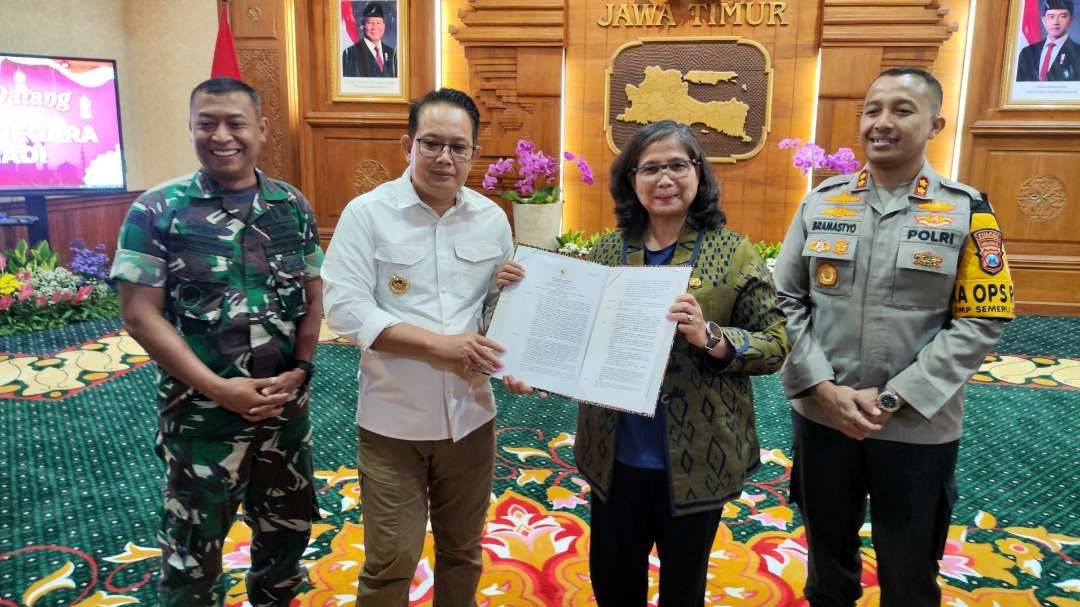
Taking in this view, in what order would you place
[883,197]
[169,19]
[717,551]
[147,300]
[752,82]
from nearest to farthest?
[147,300] < [883,197] < [717,551] < [752,82] < [169,19]

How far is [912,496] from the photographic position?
1537 mm

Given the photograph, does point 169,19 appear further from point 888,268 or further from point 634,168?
point 888,268

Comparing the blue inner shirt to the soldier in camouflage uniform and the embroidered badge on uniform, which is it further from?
the soldier in camouflage uniform

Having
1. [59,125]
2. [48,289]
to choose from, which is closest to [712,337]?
[48,289]

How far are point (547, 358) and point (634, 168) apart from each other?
0.44 meters

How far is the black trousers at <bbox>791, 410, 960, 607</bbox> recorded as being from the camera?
1535 mm

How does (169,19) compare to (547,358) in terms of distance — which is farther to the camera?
(169,19)

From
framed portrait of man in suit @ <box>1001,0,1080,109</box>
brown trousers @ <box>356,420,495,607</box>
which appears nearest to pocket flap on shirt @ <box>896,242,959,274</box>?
brown trousers @ <box>356,420,495,607</box>

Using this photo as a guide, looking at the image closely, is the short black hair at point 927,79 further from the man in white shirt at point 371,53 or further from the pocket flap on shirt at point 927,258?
the man in white shirt at point 371,53

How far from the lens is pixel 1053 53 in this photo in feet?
16.5

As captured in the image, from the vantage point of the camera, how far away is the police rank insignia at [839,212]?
162cm

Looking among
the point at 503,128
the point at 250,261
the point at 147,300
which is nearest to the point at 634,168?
the point at 250,261

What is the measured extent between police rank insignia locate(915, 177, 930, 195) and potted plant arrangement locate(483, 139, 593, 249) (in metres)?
3.48

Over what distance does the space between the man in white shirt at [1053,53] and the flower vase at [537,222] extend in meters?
3.49
